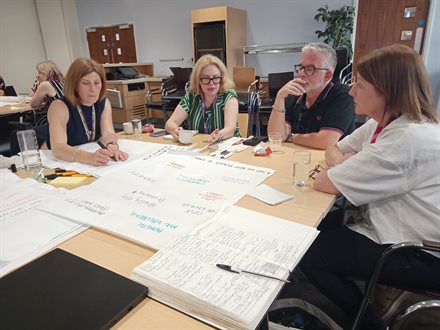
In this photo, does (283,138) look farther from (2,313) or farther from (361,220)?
(2,313)

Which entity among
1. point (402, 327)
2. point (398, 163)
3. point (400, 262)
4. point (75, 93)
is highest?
point (75, 93)

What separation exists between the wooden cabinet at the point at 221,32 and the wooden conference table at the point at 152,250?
14.6 feet

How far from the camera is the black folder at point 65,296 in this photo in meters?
0.58

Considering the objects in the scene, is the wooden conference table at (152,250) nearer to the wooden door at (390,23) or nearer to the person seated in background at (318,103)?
the person seated in background at (318,103)

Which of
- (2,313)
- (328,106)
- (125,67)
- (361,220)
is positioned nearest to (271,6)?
(125,67)

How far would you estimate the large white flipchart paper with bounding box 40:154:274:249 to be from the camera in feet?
3.06

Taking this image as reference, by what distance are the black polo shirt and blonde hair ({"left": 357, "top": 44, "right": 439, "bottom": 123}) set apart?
58cm

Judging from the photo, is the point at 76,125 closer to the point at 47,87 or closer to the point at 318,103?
the point at 318,103

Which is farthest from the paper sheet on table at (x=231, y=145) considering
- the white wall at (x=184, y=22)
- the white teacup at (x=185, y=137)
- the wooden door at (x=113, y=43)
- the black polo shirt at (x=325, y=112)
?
the wooden door at (x=113, y=43)

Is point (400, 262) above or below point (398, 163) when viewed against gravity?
below

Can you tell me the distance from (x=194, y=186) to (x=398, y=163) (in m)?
0.72

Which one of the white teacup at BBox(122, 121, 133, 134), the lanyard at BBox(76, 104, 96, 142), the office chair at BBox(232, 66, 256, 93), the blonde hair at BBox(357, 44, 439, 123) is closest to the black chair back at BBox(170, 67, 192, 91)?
the office chair at BBox(232, 66, 256, 93)

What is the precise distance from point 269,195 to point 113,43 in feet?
24.3

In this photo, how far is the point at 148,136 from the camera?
6.98ft
